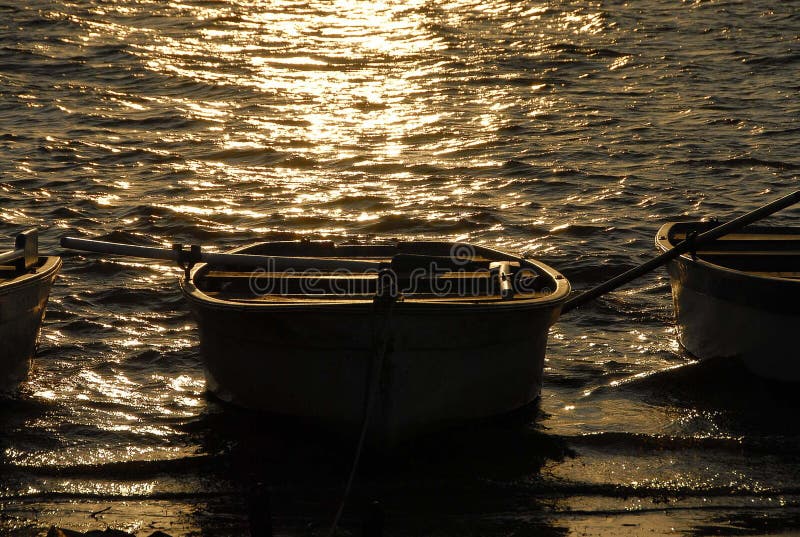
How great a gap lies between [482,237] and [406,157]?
4.15 m

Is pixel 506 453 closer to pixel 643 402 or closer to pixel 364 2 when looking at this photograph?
pixel 643 402

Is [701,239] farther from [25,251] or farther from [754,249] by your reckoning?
[25,251]

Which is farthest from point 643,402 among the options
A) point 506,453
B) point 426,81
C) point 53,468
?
point 426,81

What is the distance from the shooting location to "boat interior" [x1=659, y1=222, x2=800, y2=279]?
9.34 metres

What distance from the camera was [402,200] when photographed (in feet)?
51.5

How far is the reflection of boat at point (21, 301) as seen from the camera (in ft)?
27.7

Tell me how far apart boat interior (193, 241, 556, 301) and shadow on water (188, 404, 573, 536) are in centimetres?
95

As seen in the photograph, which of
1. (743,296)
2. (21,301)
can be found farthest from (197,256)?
(743,296)

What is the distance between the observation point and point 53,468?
8.01 meters

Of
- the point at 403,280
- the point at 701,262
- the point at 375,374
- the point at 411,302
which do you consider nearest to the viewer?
the point at 411,302

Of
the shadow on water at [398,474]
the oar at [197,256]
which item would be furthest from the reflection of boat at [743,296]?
the oar at [197,256]

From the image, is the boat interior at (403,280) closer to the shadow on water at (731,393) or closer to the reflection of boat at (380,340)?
the reflection of boat at (380,340)

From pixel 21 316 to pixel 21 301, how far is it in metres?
0.17

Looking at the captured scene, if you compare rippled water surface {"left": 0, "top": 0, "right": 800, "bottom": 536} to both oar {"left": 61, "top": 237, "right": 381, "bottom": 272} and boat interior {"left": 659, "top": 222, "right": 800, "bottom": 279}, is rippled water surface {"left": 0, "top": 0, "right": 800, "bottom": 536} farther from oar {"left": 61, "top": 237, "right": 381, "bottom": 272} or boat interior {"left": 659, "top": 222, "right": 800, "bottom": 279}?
oar {"left": 61, "top": 237, "right": 381, "bottom": 272}
